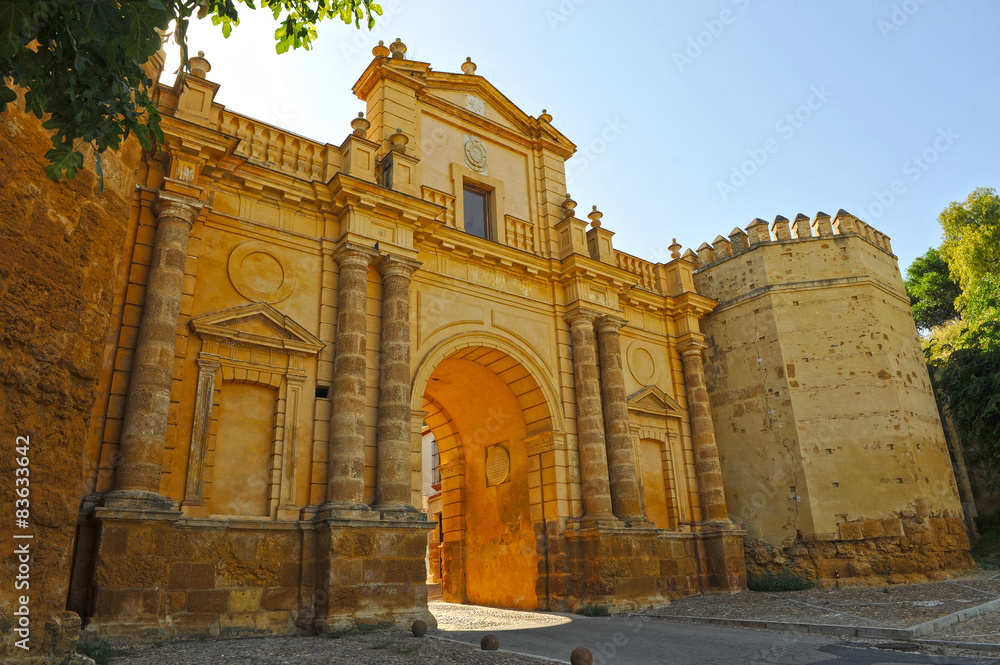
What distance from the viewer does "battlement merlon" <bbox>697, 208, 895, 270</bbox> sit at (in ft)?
52.1

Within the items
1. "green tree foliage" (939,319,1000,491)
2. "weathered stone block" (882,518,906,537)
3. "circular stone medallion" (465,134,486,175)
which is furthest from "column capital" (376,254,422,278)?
"green tree foliage" (939,319,1000,491)

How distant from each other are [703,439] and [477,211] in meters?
7.46

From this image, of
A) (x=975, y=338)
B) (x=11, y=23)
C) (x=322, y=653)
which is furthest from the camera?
(x=975, y=338)

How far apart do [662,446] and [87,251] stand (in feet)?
41.9

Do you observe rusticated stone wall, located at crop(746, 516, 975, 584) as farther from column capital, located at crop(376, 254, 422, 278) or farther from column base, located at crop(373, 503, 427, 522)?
column capital, located at crop(376, 254, 422, 278)

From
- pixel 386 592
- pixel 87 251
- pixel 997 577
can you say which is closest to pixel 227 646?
pixel 386 592

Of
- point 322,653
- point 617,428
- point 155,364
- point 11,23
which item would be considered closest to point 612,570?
point 617,428

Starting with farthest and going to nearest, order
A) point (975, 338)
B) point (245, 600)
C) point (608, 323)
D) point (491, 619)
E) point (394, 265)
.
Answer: point (975, 338) < point (608, 323) < point (394, 265) < point (491, 619) < point (245, 600)

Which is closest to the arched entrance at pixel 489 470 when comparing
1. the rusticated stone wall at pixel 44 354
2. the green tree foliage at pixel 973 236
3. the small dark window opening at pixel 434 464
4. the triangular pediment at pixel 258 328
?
the triangular pediment at pixel 258 328

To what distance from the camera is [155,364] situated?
849 centimetres

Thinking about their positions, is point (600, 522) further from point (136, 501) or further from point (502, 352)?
point (136, 501)

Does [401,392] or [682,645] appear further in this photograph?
[401,392]

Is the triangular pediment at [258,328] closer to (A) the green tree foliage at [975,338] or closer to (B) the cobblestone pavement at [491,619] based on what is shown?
(B) the cobblestone pavement at [491,619]

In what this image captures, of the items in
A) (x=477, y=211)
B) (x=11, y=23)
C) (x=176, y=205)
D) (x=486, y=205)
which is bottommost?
(x=11, y=23)
